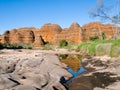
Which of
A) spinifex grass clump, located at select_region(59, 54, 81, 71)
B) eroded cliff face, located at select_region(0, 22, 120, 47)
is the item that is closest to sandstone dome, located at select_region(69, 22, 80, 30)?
eroded cliff face, located at select_region(0, 22, 120, 47)

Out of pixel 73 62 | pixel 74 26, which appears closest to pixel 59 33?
pixel 74 26

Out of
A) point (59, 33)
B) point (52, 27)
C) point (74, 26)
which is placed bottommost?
point (59, 33)

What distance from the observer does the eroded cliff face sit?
446ft

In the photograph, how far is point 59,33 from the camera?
158 m

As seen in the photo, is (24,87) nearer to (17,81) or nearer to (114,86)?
(17,81)

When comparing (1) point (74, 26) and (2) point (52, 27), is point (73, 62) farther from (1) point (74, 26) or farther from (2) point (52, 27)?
(2) point (52, 27)

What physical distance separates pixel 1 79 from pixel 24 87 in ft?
4.40

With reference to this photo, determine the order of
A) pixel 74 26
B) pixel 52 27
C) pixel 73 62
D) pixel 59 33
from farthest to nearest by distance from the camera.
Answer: pixel 52 27, pixel 59 33, pixel 74 26, pixel 73 62

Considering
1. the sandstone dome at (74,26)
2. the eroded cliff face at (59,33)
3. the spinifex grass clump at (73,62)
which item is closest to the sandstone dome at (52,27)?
the eroded cliff face at (59,33)

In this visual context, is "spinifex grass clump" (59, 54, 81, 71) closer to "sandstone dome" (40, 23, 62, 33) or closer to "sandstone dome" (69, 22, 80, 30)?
"sandstone dome" (69, 22, 80, 30)

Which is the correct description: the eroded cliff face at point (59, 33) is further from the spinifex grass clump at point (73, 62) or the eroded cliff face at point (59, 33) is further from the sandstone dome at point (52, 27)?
the spinifex grass clump at point (73, 62)

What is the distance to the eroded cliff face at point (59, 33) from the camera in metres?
136

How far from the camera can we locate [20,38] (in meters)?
156

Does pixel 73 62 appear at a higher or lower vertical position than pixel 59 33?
lower
